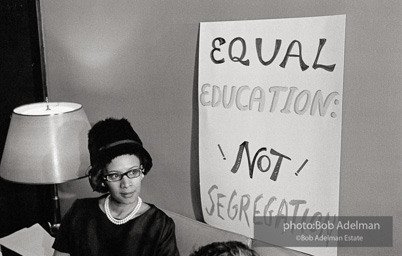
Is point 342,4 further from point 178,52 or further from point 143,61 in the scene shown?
point 143,61

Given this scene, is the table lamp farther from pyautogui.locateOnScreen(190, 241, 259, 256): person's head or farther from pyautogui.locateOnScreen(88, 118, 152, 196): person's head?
pyautogui.locateOnScreen(190, 241, 259, 256): person's head

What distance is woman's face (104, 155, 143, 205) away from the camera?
1.16 metres

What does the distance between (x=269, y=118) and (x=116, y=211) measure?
46 centimetres

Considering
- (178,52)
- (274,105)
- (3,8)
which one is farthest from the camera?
(3,8)

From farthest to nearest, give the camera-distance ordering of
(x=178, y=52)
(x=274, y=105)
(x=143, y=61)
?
(x=143, y=61), (x=178, y=52), (x=274, y=105)

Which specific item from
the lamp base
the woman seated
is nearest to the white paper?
the lamp base

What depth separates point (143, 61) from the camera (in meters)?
1.54

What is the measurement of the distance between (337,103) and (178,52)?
1.72 ft

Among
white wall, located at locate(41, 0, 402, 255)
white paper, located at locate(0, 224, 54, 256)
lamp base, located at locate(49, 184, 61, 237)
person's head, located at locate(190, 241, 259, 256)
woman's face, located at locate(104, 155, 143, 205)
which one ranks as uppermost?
white wall, located at locate(41, 0, 402, 255)

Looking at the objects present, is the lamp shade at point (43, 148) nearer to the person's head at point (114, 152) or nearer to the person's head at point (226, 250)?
the person's head at point (114, 152)

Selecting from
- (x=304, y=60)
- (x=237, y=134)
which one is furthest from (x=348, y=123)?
(x=237, y=134)

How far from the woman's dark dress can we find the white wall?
0.76ft

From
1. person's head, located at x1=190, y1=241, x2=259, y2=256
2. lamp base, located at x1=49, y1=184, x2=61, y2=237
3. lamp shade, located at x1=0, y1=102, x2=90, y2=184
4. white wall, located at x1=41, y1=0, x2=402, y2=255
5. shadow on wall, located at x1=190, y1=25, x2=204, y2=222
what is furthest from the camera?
lamp base, located at x1=49, y1=184, x2=61, y2=237

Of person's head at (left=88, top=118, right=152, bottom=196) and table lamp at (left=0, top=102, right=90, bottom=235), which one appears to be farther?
table lamp at (left=0, top=102, right=90, bottom=235)
